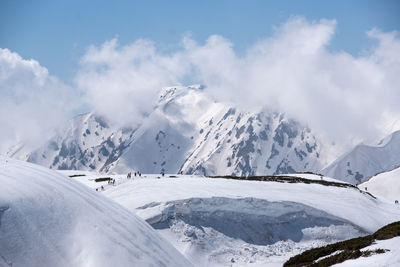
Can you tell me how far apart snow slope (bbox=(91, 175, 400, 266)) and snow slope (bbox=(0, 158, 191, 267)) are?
22.9 meters

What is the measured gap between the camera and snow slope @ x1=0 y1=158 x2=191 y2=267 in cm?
958

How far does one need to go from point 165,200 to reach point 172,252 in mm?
26663

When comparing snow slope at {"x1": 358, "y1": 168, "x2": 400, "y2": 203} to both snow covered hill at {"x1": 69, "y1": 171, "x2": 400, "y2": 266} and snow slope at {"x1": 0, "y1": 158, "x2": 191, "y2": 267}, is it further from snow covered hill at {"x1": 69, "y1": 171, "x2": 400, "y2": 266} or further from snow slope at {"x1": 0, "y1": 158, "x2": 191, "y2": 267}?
snow slope at {"x1": 0, "y1": 158, "x2": 191, "y2": 267}

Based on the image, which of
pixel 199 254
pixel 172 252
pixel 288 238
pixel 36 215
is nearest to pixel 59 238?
pixel 36 215

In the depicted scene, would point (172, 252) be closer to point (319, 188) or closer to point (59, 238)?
point (59, 238)

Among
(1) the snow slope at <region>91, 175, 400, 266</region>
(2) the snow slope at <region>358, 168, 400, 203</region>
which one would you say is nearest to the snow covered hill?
(1) the snow slope at <region>91, 175, 400, 266</region>

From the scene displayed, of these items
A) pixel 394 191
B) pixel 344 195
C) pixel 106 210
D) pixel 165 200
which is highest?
pixel 394 191

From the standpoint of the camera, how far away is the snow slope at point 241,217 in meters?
36.5

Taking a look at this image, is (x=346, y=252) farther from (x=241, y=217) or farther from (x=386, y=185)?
(x=386, y=185)

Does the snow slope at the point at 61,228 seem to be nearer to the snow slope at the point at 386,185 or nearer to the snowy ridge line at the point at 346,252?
the snowy ridge line at the point at 346,252

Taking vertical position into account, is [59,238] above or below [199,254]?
below

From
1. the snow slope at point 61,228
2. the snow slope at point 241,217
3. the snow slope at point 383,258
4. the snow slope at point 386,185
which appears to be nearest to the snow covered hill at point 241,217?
the snow slope at point 241,217

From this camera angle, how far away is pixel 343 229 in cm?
4275

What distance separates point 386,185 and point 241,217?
13022 centimetres
